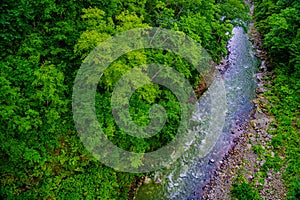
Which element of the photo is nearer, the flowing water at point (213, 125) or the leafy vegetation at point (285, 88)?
the flowing water at point (213, 125)

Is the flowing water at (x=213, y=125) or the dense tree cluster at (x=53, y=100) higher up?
the dense tree cluster at (x=53, y=100)

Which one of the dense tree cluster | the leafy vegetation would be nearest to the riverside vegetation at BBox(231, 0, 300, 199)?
the leafy vegetation

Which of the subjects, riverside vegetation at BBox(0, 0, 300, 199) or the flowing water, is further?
the flowing water

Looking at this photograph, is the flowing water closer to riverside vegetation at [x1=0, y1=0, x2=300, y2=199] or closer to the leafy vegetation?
riverside vegetation at [x1=0, y1=0, x2=300, y2=199]

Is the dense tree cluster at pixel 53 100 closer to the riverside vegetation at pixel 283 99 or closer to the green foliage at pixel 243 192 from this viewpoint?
the green foliage at pixel 243 192

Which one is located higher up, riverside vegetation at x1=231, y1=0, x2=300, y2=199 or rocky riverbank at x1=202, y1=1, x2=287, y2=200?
riverside vegetation at x1=231, y1=0, x2=300, y2=199

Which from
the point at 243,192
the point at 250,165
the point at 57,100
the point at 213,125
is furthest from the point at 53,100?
the point at 250,165

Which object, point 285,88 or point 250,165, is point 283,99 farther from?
point 250,165

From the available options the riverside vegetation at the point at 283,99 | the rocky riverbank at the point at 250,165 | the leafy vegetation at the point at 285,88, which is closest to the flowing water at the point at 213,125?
the rocky riverbank at the point at 250,165
